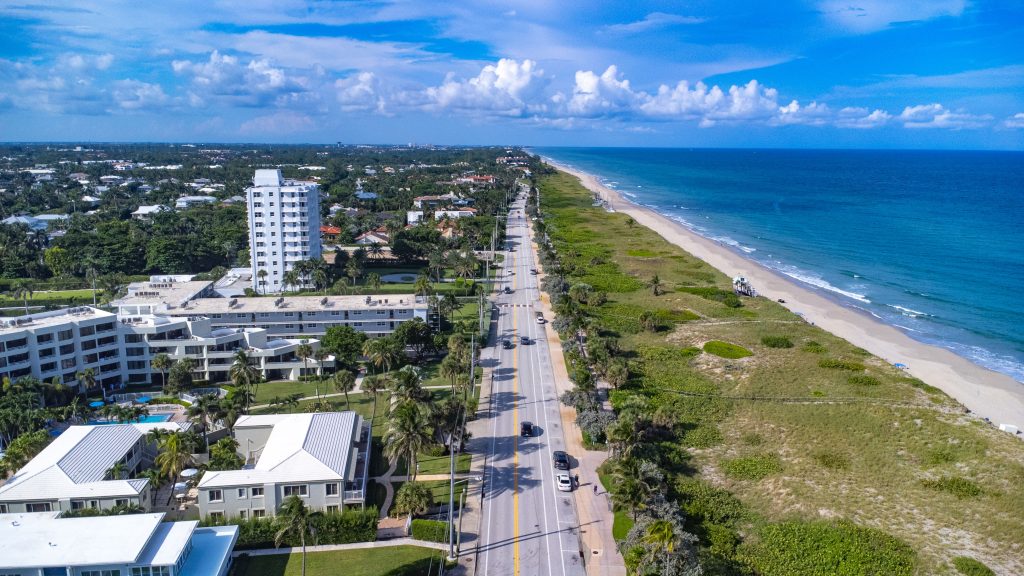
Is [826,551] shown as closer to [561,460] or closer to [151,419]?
[561,460]

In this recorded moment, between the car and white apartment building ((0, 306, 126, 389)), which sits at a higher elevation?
white apartment building ((0, 306, 126, 389))

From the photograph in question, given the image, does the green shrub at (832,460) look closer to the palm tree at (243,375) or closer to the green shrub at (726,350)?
the green shrub at (726,350)

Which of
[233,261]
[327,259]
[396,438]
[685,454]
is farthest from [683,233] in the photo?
[396,438]

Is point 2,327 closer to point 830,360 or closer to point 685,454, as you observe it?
point 685,454

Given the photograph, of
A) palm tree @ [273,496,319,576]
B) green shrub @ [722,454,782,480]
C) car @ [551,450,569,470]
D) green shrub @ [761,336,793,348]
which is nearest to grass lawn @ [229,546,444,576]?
palm tree @ [273,496,319,576]

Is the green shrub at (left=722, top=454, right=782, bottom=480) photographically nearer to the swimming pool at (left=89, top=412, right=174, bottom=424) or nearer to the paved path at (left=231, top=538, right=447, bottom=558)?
the paved path at (left=231, top=538, right=447, bottom=558)

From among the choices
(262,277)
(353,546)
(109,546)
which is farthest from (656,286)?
(109,546)

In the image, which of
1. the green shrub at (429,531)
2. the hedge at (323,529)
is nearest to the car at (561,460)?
the green shrub at (429,531)

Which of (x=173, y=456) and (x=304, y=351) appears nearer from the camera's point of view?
(x=173, y=456)
